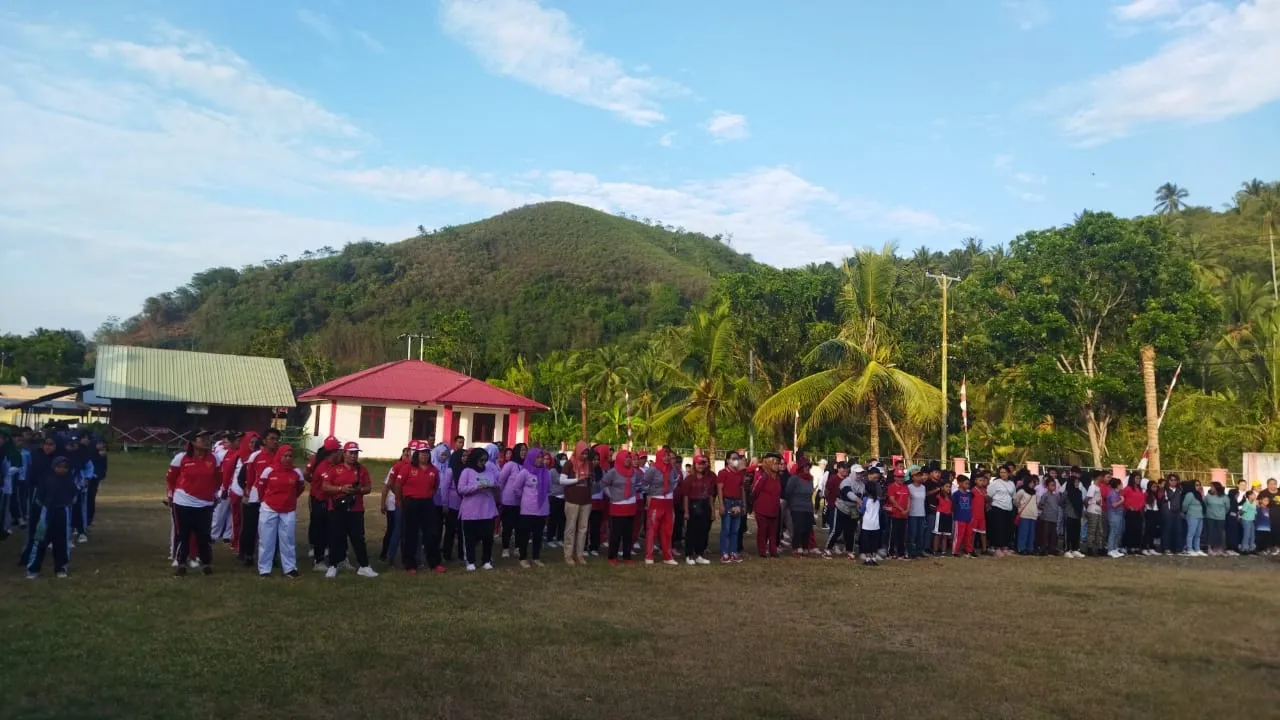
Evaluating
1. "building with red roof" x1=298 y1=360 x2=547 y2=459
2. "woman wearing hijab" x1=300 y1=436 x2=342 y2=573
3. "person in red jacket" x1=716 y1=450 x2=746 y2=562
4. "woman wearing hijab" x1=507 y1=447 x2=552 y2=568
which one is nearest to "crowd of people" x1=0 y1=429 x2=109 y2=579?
"woman wearing hijab" x1=300 y1=436 x2=342 y2=573

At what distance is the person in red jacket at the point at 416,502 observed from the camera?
1074 centimetres

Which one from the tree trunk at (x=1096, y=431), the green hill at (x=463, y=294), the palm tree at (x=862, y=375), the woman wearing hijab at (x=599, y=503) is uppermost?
the green hill at (x=463, y=294)

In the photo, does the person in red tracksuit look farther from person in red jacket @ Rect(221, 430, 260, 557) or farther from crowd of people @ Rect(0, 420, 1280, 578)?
person in red jacket @ Rect(221, 430, 260, 557)

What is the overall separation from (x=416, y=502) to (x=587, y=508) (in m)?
2.40

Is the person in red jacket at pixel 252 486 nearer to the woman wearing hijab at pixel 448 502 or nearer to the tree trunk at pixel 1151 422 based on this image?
the woman wearing hijab at pixel 448 502

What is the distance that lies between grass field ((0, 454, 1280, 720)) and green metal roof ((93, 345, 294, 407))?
27579 millimetres

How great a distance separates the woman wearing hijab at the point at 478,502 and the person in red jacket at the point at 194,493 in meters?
2.70

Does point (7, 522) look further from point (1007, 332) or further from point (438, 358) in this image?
point (438, 358)

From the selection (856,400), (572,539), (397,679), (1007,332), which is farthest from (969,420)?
(397,679)

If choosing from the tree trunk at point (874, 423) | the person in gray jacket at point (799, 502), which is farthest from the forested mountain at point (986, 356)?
the person in gray jacket at point (799, 502)

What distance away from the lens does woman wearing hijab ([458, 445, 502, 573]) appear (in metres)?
11.0

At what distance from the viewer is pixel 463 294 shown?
3784 inches

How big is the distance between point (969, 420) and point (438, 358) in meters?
31.9

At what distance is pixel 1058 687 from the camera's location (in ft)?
21.9
